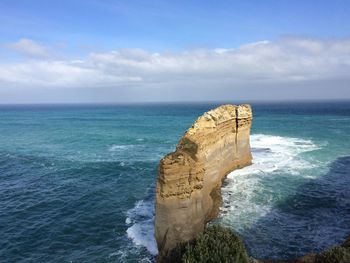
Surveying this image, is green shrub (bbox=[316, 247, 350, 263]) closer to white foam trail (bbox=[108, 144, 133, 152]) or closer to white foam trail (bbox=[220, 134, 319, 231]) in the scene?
white foam trail (bbox=[220, 134, 319, 231])

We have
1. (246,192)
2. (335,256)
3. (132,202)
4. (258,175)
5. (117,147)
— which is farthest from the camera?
(117,147)

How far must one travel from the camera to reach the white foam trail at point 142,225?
1116 inches

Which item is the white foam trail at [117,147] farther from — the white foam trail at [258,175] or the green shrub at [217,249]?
the green shrub at [217,249]

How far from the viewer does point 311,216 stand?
1281 inches

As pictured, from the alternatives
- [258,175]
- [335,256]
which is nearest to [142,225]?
[335,256]

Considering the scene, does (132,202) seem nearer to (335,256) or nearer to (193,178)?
(193,178)

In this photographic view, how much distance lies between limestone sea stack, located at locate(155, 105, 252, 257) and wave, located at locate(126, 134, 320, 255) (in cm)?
175

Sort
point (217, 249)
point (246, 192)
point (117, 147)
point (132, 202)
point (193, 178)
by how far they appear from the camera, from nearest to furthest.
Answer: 1. point (217, 249)
2. point (193, 178)
3. point (132, 202)
4. point (246, 192)
5. point (117, 147)

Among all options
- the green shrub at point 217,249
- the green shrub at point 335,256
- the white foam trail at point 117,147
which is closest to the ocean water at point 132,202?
the white foam trail at point 117,147

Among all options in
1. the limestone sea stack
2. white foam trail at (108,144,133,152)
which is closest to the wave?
the limestone sea stack

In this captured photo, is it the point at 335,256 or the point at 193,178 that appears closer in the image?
the point at 335,256

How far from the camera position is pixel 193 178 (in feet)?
85.7

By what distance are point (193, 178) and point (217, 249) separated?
6.54 m

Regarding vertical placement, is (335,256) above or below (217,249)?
above
